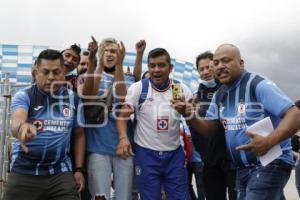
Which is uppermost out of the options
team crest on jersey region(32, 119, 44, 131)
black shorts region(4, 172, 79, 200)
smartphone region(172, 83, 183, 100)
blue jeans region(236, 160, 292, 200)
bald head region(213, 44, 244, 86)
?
bald head region(213, 44, 244, 86)

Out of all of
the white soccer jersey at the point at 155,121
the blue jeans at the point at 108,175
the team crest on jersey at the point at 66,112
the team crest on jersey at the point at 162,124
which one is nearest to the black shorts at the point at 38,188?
the blue jeans at the point at 108,175

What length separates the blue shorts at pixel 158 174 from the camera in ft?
12.1

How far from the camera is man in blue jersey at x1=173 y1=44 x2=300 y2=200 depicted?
265cm

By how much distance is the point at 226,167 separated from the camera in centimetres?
396

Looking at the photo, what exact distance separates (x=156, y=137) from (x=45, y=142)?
1.05 metres

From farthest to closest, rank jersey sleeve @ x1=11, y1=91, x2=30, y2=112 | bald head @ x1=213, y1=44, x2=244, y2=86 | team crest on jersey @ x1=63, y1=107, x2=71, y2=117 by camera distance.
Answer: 1. team crest on jersey @ x1=63, y1=107, x2=71, y2=117
2. jersey sleeve @ x1=11, y1=91, x2=30, y2=112
3. bald head @ x1=213, y1=44, x2=244, y2=86

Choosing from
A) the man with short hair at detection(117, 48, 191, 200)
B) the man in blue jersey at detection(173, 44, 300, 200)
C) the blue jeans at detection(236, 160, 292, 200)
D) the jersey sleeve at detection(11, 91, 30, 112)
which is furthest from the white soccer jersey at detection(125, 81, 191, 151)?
the blue jeans at detection(236, 160, 292, 200)

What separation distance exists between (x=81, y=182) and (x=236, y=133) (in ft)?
4.62

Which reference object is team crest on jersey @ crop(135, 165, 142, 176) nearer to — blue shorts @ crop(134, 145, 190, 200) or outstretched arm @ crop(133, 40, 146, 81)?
blue shorts @ crop(134, 145, 190, 200)

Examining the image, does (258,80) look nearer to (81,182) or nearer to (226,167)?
(226,167)

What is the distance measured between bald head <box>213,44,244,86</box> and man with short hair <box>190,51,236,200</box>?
84 cm

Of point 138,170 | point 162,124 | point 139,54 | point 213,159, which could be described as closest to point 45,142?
point 138,170

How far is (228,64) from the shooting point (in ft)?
10.1

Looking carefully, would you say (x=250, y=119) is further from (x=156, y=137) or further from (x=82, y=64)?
(x=82, y=64)
